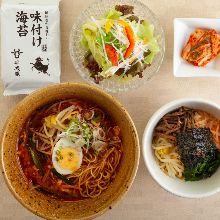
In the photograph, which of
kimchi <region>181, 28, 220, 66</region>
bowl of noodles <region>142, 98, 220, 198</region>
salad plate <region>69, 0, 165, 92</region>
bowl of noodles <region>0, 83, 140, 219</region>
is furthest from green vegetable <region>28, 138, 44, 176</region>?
kimchi <region>181, 28, 220, 66</region>

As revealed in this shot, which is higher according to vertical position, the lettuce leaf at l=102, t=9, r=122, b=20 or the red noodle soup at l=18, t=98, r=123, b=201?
the lettuce leaf at l=102, t=9, r=122, b=20

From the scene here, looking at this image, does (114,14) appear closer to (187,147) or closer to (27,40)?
(27,40)

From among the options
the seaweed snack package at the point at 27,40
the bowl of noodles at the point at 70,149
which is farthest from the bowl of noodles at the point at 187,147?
the seaweed snack package at the point at 27,40

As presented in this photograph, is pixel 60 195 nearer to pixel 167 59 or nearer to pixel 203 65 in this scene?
pixel 167 59

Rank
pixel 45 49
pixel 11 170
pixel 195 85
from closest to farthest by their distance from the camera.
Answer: pixel 11 170, pixel 45 49, pixel 195 85

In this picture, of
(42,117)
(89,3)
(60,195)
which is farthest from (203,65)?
(60,195)

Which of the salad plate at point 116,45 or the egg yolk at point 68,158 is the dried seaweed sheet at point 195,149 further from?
the egg yolk at point 68,158

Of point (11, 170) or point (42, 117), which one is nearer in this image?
point (11, 170)

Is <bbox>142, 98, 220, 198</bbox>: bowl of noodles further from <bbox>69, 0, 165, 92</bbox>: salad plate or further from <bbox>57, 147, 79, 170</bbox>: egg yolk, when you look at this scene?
<bbox>57, 147, 79, 170</bbox>: egg yolk
